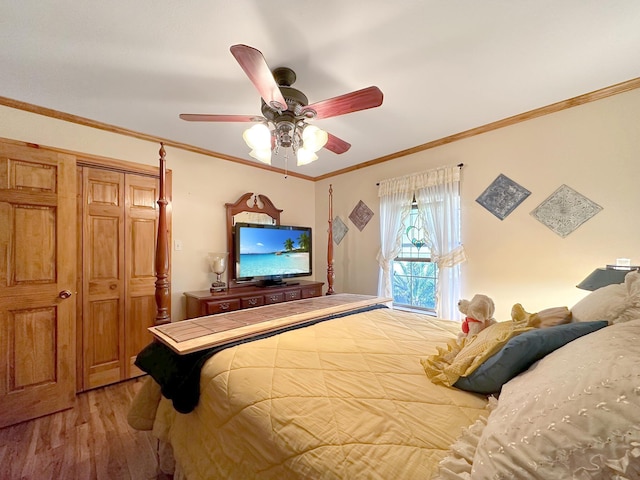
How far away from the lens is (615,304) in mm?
929

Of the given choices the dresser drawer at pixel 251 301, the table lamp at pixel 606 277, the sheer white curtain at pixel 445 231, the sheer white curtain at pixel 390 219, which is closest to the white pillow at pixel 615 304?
the table lamp at pixel 606 277

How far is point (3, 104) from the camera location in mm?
2092

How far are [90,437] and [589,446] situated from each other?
262 centimetres

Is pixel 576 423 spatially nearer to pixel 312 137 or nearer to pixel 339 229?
pixel 312 137

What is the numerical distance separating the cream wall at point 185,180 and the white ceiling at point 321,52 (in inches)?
8.3

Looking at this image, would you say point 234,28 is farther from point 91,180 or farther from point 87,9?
point 91,180

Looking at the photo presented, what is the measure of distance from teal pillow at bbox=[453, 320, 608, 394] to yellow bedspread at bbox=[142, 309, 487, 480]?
3.8 inches

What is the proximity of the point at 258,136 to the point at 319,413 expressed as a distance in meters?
1.60

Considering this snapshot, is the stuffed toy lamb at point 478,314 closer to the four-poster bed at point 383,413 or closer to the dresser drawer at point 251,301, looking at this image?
the four-poster bed at point 383,413

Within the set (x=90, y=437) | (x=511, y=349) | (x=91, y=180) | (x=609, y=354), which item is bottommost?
(x=90, y=437)

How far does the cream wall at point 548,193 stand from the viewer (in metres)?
1.97

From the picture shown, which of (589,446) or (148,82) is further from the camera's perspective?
(148,82)

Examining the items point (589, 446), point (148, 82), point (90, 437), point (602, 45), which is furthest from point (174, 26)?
point (90, 437)

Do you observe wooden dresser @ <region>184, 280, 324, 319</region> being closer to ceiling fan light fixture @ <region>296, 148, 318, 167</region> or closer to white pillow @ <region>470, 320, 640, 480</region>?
ceiling fan light fixture @ <region>296, 148, 318, 167</region>
